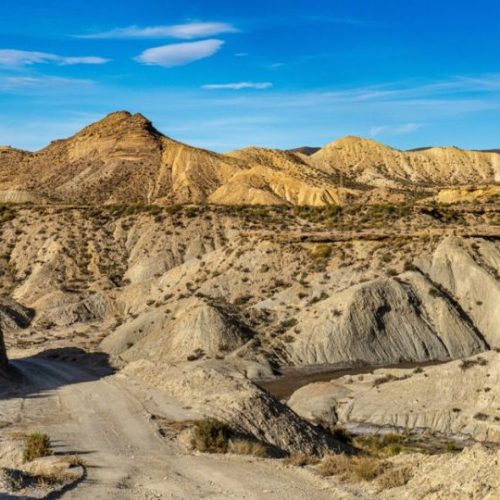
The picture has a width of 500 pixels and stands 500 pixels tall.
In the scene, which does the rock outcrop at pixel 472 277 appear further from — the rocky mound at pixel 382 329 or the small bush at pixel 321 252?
the small bush at pixel 321 252

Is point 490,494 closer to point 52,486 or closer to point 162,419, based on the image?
point 52,486

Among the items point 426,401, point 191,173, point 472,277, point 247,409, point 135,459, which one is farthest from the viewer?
point 191,173

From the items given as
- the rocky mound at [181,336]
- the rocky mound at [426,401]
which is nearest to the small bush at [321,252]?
the rocky mound at [181,336]

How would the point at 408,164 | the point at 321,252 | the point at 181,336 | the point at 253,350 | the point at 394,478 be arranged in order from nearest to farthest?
the point at 394,478
the point at 253,350
the point at 181,336
the point at 321,252
the point at 408,164

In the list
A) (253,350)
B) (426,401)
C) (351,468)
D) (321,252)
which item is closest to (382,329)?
(253,350)

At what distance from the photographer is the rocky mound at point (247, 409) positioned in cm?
2802

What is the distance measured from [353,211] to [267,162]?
8847 centimetres

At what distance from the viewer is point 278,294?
62219mm

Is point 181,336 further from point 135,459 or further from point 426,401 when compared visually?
point 135,459

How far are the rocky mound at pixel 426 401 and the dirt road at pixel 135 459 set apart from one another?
36.0ft

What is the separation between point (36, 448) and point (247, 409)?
958cm

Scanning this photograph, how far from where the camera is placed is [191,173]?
142375 millimetres

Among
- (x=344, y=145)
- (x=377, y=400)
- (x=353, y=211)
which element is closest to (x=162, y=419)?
(x=377, y=400)

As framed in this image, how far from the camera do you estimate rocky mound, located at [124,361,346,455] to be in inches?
1103
